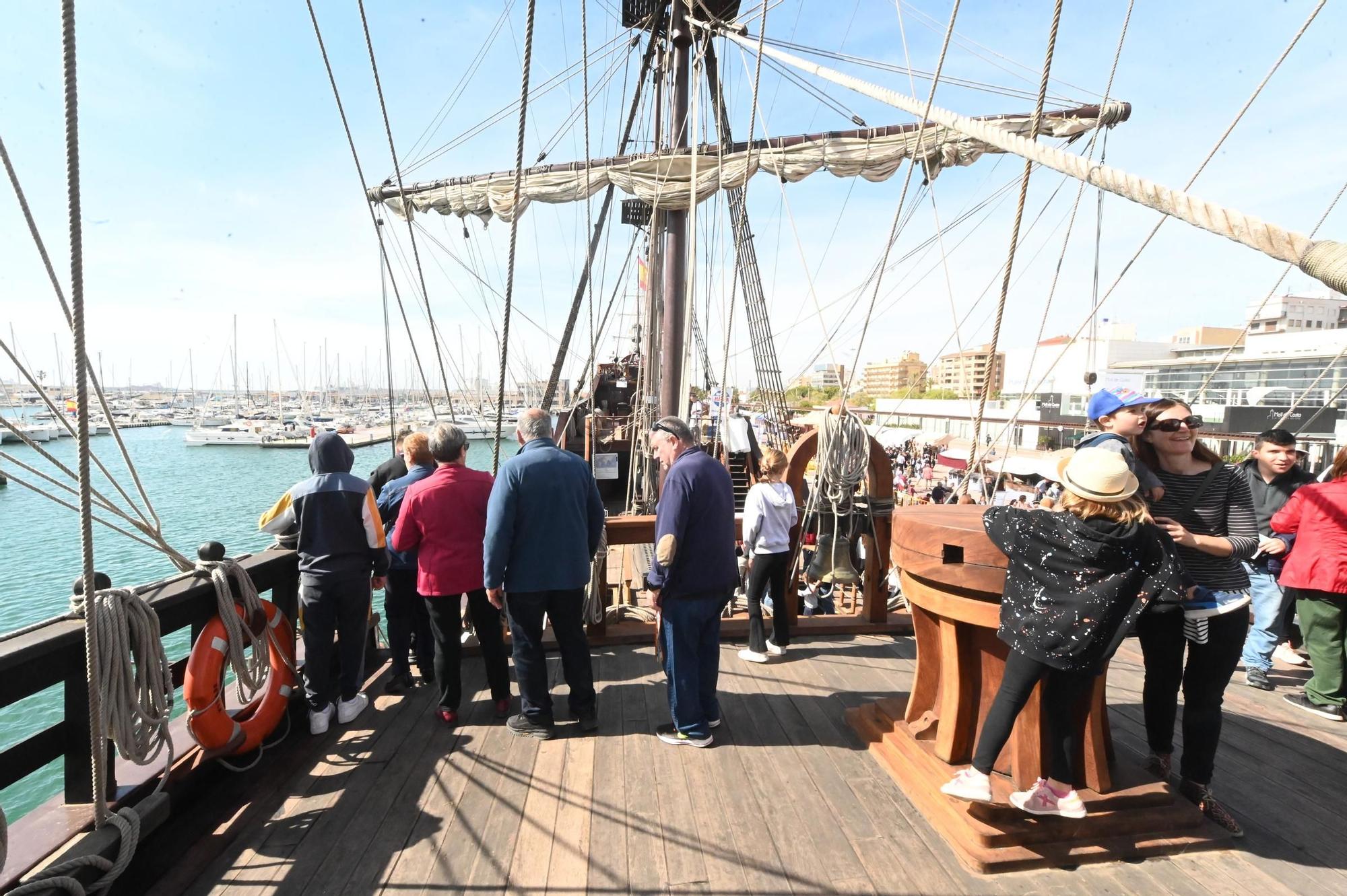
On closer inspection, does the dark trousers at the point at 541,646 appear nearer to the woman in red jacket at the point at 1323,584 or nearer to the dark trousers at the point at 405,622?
the dark trousers at the point at 405,622

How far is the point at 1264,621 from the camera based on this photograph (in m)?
3.61

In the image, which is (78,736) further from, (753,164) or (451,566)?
(753,164)

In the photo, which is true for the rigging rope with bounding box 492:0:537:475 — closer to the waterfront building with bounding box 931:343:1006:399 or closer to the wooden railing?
the wooden railing

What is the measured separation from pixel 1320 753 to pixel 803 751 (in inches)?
84.0

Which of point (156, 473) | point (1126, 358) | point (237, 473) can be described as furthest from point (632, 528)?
point (1126, 358)

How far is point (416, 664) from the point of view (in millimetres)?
3410

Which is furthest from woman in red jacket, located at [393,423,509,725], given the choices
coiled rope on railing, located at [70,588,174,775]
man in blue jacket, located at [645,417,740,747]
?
coiled rope on railing, located at [70,588,174,775]

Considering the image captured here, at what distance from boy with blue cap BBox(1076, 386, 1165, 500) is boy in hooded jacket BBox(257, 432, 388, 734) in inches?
110

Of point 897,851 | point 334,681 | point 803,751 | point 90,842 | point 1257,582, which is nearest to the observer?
point 90,842

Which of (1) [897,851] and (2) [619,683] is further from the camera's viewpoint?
(2) [619,683]

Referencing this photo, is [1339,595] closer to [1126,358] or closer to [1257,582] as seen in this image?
[1257,582]

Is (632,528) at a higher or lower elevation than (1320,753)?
higher

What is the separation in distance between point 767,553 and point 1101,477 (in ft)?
6.30

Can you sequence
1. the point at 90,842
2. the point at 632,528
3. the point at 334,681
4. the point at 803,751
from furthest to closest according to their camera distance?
the point at 632,528
the point at 334,681
the point at 803,751
the point at 90,842
